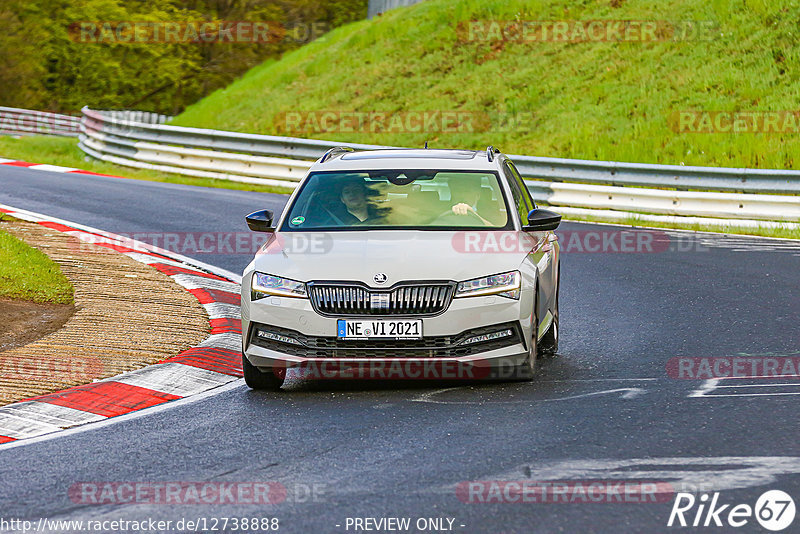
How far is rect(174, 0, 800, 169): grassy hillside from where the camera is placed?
25672 millimetres

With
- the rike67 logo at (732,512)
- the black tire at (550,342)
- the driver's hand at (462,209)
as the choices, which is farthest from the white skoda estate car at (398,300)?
the rike67 logo at (732,512)

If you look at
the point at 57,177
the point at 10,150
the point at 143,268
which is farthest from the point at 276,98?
the point at 143,268

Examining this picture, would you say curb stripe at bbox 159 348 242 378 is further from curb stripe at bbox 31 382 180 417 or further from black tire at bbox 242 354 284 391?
curb stripe at bbox 31 382 180 417

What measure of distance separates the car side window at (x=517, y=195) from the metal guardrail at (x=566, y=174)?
931 cm

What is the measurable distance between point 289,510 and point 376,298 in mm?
2650

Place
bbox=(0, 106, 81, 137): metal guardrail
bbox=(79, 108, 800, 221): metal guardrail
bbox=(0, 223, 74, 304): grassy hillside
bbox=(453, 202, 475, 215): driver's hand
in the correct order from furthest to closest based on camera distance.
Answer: bbox=(0, 106, 81, 137): metal guardrail
bbox=(79, 108, 800, 221): metal guardrail
bbox=(0, 223, 74, 304): grassy hillside
bbox=(453, 202, 475, 215): driver's hand

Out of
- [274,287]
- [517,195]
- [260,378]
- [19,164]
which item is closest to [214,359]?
[260,378]

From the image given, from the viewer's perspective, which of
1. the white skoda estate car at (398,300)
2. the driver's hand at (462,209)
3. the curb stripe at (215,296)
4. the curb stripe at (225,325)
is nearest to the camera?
the white skoda estate car at (398,300)

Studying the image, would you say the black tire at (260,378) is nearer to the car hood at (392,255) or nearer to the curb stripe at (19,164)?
the car hood at (392,255)

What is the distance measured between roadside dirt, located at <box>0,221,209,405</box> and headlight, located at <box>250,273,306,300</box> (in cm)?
134

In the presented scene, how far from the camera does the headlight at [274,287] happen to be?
7.98 m

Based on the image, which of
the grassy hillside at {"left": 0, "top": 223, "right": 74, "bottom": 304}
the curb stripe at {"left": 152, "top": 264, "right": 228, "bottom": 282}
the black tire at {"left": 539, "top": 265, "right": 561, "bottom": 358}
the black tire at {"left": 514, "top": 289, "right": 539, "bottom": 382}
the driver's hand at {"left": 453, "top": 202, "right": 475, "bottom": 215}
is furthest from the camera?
the curb stripe at {"left": 152, "top": 264, "right": 228, "bottom": 282}

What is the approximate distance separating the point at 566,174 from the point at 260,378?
13401mm

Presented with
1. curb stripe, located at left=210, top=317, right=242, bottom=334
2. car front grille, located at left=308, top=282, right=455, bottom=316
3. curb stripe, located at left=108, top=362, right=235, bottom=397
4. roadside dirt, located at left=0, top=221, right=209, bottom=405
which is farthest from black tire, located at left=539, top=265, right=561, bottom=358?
roadside dirt, located at left=0, top=221, right=209, bottom=405
